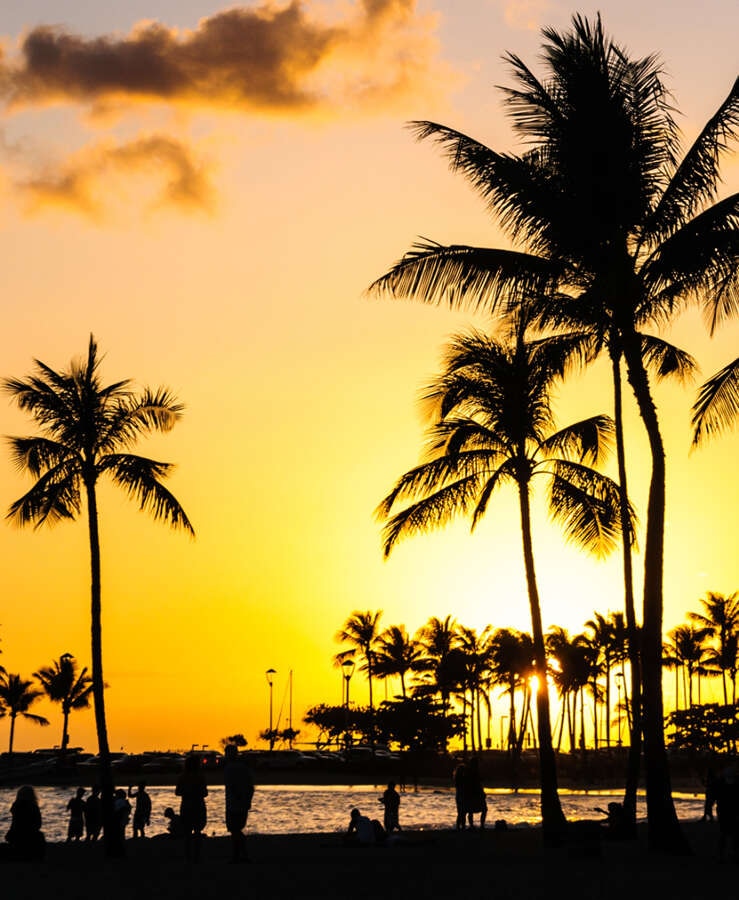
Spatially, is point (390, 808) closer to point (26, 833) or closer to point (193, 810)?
point (193, 810)

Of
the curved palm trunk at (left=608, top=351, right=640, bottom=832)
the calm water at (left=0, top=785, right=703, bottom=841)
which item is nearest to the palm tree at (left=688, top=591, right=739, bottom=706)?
the calm water at (left=0, top=785, right=703, bottom=841)

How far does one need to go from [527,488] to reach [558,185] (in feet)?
32.9

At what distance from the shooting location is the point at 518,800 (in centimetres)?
7294

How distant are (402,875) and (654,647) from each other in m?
5.55

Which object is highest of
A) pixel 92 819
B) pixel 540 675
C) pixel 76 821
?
pixel 540 675

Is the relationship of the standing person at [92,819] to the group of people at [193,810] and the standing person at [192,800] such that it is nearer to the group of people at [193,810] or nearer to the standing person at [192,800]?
the group of people at [193,810]

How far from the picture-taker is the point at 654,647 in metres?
20.1

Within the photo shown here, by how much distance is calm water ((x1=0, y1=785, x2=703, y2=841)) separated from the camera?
49.9 meters

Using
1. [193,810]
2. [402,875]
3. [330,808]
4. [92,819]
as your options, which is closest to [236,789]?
[193,810]

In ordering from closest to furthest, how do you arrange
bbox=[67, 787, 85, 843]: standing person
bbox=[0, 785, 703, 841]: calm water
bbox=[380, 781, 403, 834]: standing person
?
bbox=[380, 781, 403, 834]: standing person
bbox=[67, 787, 85, 843]: standing person
bbox=[0, 785, 703, 841]: calm water

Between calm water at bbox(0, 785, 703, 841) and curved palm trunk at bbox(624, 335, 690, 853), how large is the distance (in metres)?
24.2

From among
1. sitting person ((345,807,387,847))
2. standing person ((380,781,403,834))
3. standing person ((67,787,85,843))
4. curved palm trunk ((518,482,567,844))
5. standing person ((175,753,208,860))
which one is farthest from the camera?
standing person ((67,787,85,843))

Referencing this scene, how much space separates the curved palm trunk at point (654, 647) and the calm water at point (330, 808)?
2418 cm

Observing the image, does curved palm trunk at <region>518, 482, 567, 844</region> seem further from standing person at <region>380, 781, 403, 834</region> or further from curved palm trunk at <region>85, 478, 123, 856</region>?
curved palm trunk at <region>85, 478, 123, 856</region>
